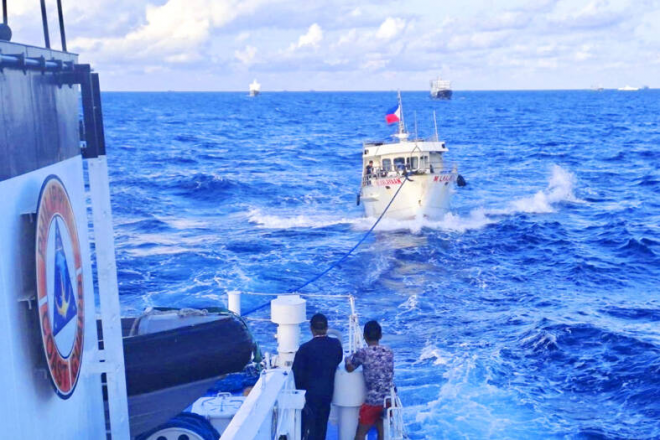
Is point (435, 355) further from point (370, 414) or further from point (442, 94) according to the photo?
point (442, 94)

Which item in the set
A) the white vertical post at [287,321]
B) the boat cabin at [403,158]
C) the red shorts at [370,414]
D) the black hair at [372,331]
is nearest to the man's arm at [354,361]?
the black hair at [372,331]

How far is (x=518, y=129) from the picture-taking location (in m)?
88.6

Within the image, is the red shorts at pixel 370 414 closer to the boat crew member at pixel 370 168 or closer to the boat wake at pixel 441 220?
the boat wake at pixel 441 220

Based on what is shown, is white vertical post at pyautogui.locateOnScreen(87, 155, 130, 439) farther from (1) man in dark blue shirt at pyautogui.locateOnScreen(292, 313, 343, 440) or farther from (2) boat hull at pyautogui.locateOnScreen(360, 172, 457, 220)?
(2) boat hull at pyautogui.locateOnScreen(360, 172, 457, 220)

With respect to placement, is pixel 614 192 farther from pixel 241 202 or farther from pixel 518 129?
pixel 518 129

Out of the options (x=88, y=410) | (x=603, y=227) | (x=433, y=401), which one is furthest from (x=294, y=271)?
(x=88, y=410)

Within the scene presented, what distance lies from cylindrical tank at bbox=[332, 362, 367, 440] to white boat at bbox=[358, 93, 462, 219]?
2324cm

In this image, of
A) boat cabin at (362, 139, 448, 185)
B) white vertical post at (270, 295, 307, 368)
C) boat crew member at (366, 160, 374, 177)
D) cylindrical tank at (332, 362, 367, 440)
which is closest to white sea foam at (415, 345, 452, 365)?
white vertical post at (270, 295, 307, 368)

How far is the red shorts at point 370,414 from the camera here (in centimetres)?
707

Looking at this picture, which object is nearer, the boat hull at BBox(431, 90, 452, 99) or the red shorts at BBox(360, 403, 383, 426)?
the red shorts at BBox(360, 403, 383, 426)

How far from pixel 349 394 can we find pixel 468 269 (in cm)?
1687

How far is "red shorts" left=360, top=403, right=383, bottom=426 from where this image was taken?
707cm

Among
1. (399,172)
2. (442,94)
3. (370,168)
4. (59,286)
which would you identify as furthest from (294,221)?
(442,94)

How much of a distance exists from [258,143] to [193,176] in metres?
26.6
